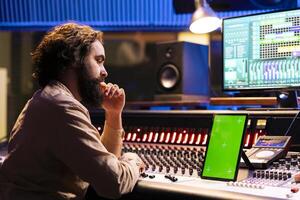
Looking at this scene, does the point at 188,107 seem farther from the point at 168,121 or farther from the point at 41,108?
the point at 41,108

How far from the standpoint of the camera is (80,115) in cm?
156

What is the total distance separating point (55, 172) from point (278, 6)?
1.74 meters

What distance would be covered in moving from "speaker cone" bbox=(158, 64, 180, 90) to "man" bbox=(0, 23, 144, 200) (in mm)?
866

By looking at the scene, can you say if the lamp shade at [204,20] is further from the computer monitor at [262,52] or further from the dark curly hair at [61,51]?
the dark curly hair at [61,51]

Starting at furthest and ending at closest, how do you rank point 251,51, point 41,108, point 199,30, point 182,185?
point 199,30 → point 251,51 → point 41,108 → point 182,185

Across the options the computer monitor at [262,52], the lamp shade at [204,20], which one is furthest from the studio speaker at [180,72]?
the computer monitor at [262,52]

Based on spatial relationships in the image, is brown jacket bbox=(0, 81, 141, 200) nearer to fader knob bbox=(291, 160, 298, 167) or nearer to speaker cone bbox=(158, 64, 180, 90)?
fader knob bbox=(291, 160, 298, 167)

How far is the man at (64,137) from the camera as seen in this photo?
1509mm

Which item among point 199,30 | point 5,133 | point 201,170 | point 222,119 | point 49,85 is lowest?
point 5,133

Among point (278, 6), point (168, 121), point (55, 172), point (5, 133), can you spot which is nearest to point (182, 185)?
point (55, 172)

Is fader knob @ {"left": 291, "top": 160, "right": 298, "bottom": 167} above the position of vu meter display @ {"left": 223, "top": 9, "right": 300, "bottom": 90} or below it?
below

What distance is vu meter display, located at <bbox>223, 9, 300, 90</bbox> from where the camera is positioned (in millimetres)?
2068

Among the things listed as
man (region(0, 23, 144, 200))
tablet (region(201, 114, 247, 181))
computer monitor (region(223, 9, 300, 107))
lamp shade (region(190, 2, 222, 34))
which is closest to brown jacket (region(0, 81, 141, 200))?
man (region(0, 23, 144, 200))

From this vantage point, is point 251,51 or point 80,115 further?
point 251,51
